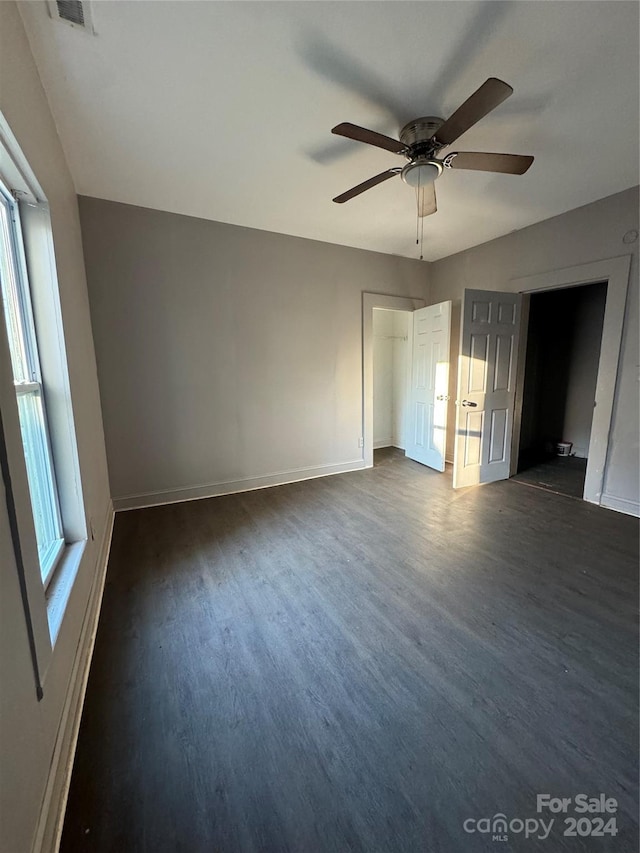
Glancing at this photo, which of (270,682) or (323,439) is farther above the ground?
(323,439)

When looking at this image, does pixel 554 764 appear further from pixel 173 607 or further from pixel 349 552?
pixel 173 607

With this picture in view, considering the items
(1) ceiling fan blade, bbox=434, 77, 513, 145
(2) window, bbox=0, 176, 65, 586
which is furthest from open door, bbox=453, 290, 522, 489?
(2) window, bbox=0, 176, 65, 586

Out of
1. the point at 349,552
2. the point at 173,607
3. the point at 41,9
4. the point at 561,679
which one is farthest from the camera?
the point at 349,552

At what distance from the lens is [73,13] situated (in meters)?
1.37

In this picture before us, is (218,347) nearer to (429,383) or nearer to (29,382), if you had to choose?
(29,382)

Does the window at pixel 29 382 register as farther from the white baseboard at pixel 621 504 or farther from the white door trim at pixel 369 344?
the white baseboard at pixel 621 504

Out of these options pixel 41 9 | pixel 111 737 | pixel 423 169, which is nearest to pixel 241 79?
pixel 41 9

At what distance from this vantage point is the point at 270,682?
57.1 inches

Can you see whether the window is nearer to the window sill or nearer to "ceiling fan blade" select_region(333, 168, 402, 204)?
the window sill

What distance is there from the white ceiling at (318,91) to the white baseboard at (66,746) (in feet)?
8.76

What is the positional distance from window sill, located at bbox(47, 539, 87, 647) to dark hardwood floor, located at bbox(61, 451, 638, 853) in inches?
15.9

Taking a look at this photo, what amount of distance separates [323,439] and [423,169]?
2.79m

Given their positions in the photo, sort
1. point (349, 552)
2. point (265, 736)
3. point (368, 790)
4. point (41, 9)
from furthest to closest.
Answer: point (349, 552), point (41, 9), point (265, 736), point (368, 790)

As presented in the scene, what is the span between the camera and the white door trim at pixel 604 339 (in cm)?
294
